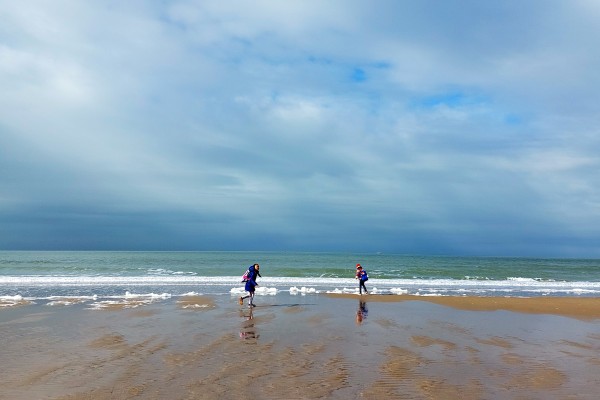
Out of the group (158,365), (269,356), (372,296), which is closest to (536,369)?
Answer: (269,356)

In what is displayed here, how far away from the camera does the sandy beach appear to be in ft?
25.0

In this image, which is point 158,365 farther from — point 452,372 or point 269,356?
point 452,372

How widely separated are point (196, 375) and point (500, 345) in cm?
873

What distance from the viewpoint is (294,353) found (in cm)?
1040

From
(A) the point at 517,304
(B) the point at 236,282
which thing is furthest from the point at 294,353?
(B) the point at 236,282

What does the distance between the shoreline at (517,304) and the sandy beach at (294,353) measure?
47 centimetres

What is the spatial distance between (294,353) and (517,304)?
16181 mm

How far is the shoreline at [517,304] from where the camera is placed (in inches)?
752

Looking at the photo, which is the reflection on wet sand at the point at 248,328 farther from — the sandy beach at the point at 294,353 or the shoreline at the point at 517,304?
the shoreline at the point at 517,304

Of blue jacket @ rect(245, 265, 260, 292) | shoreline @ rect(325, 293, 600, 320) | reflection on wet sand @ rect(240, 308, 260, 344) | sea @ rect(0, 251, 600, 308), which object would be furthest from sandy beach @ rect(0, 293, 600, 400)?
sea @ rect(0, 251, 600, 308)

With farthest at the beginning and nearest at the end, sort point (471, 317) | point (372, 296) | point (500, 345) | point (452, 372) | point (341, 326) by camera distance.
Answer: point (372, 296) < point (471, 317) < point (341, 326) < point (500, 345) < point (452, 372)

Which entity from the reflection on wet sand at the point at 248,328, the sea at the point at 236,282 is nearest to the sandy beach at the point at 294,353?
the reflection on wet sand at the point at 248,328

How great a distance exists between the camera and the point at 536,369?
9.21 meters

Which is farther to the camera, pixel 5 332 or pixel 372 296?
pixel 372 296
